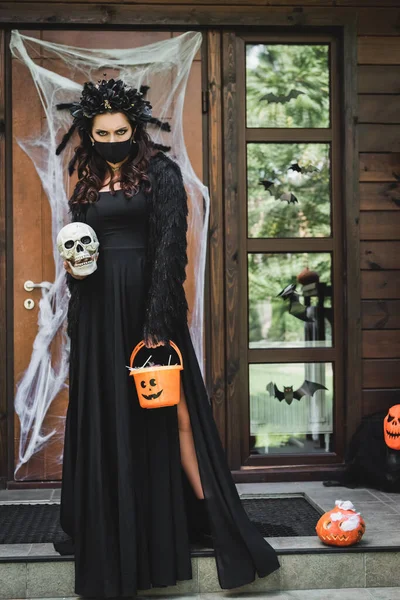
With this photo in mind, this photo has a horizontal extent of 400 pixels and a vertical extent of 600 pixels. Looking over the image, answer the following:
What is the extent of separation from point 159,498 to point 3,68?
2.81 metres

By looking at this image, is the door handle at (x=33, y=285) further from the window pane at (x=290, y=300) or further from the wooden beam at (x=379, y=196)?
the wooden beam at (x=379, y=196)

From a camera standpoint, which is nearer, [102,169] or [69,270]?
[69,270]

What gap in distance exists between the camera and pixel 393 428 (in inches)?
177

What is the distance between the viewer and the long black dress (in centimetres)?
324

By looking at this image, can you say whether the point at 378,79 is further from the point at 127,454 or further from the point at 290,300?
the point at 127,454

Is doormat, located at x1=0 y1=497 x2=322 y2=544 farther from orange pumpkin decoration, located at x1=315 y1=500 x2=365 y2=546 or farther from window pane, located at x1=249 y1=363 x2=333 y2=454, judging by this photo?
window pane, located at x1=249 y1=363 x2=333 y2=454

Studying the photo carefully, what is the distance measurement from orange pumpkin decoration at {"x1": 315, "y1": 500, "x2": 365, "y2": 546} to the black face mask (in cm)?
178

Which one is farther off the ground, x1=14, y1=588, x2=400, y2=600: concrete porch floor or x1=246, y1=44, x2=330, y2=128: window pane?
x1=246, y1=44, x2=330, y2=128: window pane

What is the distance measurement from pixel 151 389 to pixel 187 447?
45cm

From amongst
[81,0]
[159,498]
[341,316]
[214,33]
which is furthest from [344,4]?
[159,498]

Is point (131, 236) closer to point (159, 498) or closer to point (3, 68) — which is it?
point (159, 498)

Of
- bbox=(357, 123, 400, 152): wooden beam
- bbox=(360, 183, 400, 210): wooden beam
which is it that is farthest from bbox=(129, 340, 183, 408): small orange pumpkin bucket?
bbox=(357, 123, 400, 152): wooden beam

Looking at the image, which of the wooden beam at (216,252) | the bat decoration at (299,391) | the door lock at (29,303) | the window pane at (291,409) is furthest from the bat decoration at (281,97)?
the door lock at (29,303)

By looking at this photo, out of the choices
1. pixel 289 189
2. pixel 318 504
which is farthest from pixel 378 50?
pixel 318 504
